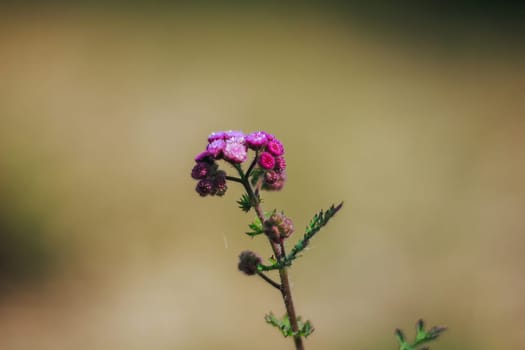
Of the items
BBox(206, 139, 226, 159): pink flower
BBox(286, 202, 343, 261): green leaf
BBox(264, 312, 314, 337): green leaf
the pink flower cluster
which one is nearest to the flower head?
the pink flower cluster

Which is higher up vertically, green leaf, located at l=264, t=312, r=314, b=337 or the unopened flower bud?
the unopened flower bud

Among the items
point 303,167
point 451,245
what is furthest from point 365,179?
point 451,245

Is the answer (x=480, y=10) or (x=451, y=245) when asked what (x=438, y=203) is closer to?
(x=451, y=245)

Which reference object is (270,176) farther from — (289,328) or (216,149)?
(289,328)

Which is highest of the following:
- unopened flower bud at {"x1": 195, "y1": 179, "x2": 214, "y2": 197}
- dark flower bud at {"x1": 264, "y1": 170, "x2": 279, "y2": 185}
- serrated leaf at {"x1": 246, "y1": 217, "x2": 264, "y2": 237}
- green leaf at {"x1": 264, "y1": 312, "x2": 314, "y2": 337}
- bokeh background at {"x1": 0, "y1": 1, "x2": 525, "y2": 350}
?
bokeh background at {"x1": 0, "y1": 1, "x2": 525, "y2": 350}

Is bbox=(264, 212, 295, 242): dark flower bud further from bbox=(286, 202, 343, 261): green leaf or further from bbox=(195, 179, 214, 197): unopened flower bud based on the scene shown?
bbox=(195, 179, 214, 197): unopened flower bud

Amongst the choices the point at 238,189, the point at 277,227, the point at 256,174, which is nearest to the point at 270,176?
the point at 256,174

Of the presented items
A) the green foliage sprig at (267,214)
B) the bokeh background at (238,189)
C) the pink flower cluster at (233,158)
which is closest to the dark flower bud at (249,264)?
the green foliage sprig at (267,214)
